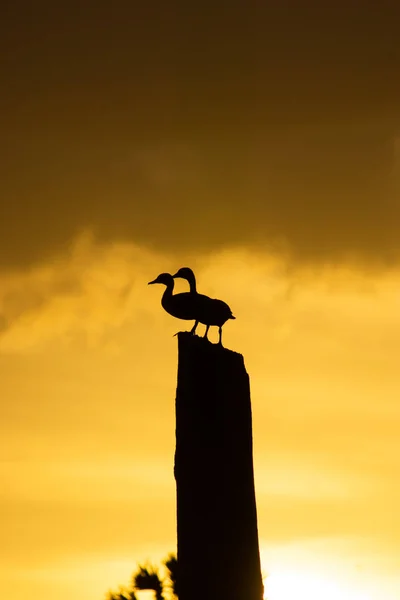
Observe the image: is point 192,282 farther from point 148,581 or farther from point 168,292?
point 148,581

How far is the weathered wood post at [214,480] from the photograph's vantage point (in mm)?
6797

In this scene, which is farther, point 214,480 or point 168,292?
point 168,292

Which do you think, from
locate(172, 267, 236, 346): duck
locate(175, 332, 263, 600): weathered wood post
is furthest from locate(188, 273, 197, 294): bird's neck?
locate(175, 332, 263, 600): weathered wood post

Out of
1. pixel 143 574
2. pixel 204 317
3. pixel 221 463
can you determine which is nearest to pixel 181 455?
pixel 221 463

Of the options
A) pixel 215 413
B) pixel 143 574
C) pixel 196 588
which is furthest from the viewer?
pixel 143 574

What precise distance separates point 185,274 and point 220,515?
93.4 inches

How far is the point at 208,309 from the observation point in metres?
8.22

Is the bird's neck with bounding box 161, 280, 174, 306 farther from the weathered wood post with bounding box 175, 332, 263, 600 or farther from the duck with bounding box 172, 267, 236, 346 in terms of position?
the weathered wood post with bounding box 175, 332, 263, 600

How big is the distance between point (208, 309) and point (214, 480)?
178 cm

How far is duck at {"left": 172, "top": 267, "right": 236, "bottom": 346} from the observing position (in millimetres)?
8195

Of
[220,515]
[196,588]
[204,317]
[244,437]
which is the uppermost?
[204,317]

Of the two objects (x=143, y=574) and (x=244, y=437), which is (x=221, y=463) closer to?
(x=244, y=437)

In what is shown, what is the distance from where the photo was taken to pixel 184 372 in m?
7.27

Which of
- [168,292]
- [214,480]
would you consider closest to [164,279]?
[168,292]
